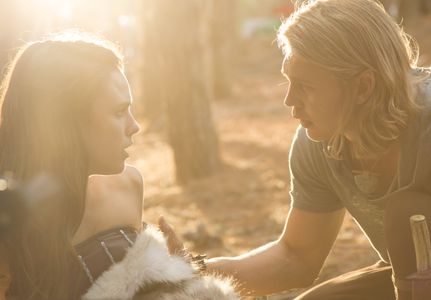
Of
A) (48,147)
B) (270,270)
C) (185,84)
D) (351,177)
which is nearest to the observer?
(48,147)

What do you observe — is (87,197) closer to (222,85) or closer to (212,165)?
(212,165)

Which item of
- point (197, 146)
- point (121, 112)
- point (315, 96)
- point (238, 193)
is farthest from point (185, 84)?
point (121, 112)

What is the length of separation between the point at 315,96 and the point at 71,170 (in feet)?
3.07

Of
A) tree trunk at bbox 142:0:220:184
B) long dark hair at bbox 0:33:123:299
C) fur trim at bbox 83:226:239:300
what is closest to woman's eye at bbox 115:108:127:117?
long dark hair at bbox 0:33:123:299

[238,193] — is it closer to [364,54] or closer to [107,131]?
[364,54]

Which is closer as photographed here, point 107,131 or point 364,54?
point 107,131

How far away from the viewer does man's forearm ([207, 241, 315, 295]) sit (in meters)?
3.61

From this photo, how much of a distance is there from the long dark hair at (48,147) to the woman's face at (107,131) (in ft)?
0.09

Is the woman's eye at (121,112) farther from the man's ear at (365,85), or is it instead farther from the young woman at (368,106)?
the man's ear at (365,85)

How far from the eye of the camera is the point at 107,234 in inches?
117

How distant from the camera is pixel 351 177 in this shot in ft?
10.9

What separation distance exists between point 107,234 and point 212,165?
6.87 m

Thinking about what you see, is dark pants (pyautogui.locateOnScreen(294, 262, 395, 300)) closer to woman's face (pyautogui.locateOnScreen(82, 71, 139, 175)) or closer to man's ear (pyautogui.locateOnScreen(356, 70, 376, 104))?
man's ear (pyautogui.locateOnScreen(356, 70, 376, 104))

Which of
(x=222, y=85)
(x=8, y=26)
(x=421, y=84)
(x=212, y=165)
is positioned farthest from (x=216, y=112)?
(x=421, y=84)
